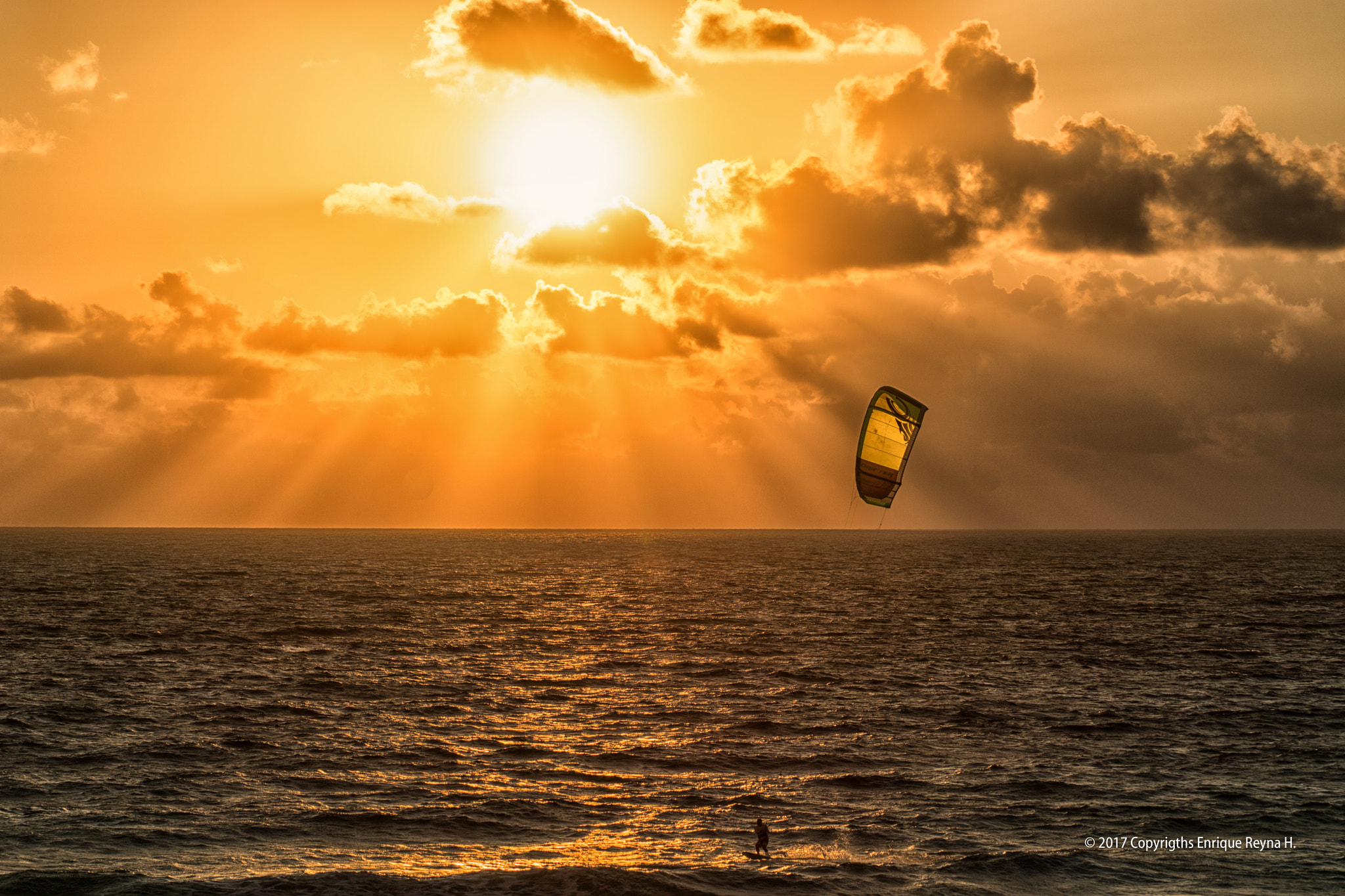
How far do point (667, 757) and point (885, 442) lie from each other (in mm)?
13672

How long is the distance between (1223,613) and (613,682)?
55.5 metres

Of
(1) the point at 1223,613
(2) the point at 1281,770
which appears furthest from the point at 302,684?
(1) the point at 1223,613

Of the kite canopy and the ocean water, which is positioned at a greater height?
the kite canopy

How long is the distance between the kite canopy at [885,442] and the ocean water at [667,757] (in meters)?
8.57

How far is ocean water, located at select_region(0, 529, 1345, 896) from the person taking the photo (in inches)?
851

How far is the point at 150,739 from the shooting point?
105 feet

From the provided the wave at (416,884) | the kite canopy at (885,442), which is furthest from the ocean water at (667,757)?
the kite canopy at (885,442)

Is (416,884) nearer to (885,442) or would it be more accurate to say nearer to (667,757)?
(667,757)

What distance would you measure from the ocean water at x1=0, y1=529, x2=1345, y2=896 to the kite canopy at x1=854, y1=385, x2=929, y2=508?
8571 mm

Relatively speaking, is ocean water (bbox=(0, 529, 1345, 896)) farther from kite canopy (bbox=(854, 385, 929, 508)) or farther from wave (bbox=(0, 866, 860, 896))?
kite canopy (bbox=(854, 385, 929, 508))

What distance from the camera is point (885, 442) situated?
1391 inches

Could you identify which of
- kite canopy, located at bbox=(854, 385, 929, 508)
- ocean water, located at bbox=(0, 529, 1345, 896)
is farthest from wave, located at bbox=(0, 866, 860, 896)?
kite canopy, located at bbox=(854, 385, 929, 508)

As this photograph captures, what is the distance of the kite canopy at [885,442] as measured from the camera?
34469 millimetres

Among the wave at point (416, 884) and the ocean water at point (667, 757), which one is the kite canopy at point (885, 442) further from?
the wave at point (416, 884)
